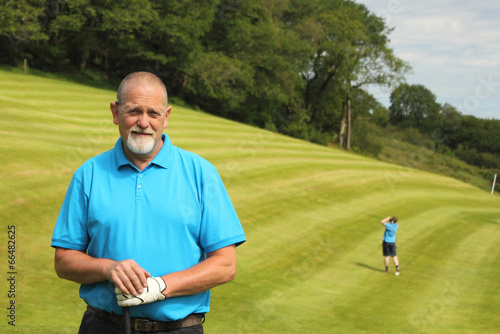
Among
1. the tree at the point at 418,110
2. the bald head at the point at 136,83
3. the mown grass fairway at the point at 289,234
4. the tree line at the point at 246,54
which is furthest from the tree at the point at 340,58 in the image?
the bald head at the point at 136,83

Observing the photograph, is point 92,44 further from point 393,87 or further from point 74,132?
point 393,87

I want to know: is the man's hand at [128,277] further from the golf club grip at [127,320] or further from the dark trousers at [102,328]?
the dark trousers at [102,328]

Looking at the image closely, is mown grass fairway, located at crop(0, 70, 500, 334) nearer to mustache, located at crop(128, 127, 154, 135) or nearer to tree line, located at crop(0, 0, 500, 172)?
mustache, located at crop(128, 127, 154, 135)

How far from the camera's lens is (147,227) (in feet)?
9.73

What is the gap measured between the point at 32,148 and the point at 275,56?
39.3 m

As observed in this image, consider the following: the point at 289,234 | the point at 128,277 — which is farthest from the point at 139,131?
the point at 289,234

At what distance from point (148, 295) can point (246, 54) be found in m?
52.6

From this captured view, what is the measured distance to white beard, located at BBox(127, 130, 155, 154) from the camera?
3.06 meters

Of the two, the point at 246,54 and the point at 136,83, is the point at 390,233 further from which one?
the point at 246,54

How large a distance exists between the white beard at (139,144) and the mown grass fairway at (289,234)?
6.71 meters

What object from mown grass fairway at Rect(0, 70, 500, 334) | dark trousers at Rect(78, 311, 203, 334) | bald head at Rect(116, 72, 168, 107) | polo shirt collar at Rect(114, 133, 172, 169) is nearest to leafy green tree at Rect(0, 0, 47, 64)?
mown grass fairway at Rect(0, 70, 500, 334)

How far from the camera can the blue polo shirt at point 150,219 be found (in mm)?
2975

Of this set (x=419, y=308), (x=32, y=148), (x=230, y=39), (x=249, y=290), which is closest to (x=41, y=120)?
(x=32, y=148)

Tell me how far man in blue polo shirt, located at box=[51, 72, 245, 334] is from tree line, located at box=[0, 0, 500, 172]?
124 ft
